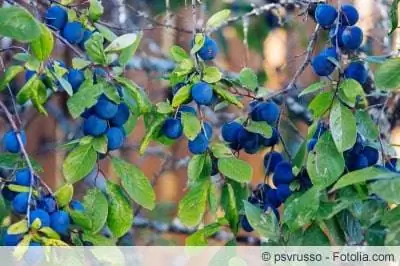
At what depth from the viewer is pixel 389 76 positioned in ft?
3.10

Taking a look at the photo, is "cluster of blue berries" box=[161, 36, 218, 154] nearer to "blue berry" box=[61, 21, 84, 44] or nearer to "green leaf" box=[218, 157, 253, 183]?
"green leaf" box=[218, 157, 253, 183]

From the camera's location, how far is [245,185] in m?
1.12

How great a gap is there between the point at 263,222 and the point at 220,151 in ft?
0.35

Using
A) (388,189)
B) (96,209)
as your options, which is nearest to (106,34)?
(96,209)

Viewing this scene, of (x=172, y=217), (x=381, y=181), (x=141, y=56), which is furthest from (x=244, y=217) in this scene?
(x=172, y=217)

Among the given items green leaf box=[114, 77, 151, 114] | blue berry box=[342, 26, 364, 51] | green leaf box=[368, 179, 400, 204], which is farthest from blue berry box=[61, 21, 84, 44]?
green leaf box=[368, 179, 400, 204]

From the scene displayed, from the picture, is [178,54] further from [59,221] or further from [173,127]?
[59,221]

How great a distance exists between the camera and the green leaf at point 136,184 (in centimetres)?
101

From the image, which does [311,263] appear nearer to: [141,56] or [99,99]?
[99,99]

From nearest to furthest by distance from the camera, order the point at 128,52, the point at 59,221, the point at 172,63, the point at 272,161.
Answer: the point at 59,221 < the point at 128,52 < the point at 272,161 < the point at 172,63

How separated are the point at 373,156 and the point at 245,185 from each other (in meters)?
0.18

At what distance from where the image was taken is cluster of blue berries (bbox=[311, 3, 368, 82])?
1.03 metres

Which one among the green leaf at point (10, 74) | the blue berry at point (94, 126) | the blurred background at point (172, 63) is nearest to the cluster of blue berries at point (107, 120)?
the blue berry at point (94, 126)

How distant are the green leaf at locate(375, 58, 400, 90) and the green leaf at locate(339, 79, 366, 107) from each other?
31 millimetres
